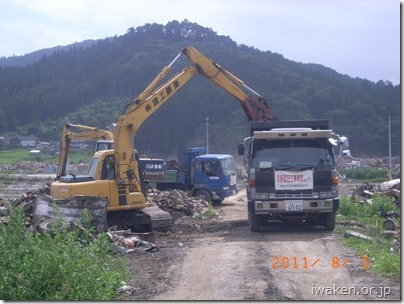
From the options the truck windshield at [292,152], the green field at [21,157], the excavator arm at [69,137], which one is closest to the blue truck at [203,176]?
the excavator arm at [69,137]

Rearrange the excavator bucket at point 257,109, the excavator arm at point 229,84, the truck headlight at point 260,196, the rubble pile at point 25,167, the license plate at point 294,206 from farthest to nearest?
the rubble pile at point 25,167 < the excavator bucket at point 257,109 < the excavator arm at point 229,84 < the truck headlight at point 260,196 < the license plate at point 294,206

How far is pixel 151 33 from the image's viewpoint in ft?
306

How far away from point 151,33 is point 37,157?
31965mm

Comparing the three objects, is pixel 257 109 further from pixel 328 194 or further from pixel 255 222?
pixel 328 194

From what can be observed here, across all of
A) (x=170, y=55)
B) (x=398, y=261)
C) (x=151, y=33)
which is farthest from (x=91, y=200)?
(x=151, y=33)

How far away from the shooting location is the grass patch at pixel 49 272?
898cm

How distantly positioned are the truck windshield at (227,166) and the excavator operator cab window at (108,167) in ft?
38.9

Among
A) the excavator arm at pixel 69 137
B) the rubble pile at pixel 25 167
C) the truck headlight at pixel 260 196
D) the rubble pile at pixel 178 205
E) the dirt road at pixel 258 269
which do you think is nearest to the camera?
the dirt road at pixel 258 269

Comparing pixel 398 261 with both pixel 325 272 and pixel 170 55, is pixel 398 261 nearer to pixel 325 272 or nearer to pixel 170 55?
pixel 325 272

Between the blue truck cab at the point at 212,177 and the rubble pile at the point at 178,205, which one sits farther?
the blue truck cab at the point at 212,177

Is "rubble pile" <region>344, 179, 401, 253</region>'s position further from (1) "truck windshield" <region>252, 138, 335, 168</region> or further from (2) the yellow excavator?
(2) the yellow excavator

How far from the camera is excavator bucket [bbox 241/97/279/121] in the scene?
75.0 feet

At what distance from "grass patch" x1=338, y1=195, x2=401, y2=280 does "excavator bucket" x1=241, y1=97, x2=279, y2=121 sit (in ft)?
13.0

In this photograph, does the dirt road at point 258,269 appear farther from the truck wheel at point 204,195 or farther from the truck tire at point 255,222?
the truck wheel at point 204,195
